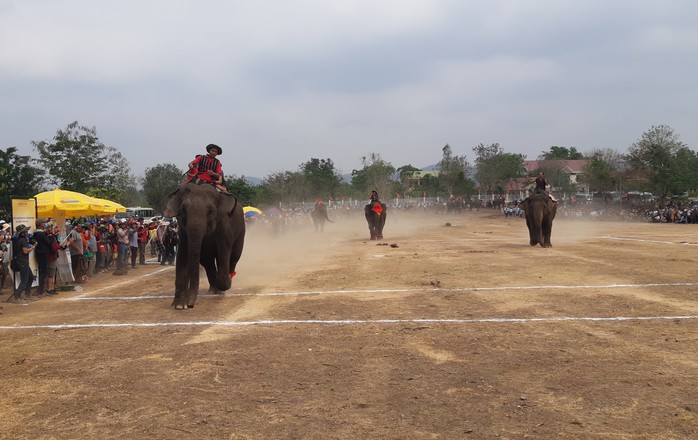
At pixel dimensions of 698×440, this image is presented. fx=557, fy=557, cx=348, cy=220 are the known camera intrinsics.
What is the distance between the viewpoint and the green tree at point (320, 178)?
284 ft

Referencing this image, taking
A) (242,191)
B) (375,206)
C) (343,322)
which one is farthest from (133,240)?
(242,191)

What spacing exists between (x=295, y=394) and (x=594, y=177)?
66.9m

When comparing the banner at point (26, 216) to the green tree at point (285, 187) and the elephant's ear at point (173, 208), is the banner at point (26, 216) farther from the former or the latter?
the green tree at point (285, 187)

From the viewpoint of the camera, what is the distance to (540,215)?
73.9ft

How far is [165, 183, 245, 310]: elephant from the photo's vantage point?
10898 millimetres

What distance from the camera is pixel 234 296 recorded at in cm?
1257

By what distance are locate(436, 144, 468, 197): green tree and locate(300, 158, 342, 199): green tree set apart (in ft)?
56.7

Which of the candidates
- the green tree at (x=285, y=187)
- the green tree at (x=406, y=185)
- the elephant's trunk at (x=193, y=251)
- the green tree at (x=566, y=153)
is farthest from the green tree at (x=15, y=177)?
the green tree at (x=566, y=153)

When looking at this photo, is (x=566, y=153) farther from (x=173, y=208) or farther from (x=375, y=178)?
(x=173, y=208)

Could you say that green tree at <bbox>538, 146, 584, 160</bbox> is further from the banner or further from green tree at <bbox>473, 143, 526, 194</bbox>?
the banner

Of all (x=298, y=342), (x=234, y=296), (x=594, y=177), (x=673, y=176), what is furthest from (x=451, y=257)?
(x=594, y=177)

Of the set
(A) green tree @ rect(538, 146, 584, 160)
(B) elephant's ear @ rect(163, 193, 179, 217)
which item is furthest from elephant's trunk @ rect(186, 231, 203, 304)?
(A) green tree @ rect(538, 146, 584, 160)

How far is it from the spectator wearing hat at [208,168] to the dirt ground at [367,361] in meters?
2.69

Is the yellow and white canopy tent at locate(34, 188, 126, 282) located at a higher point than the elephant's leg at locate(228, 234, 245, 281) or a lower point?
higher
